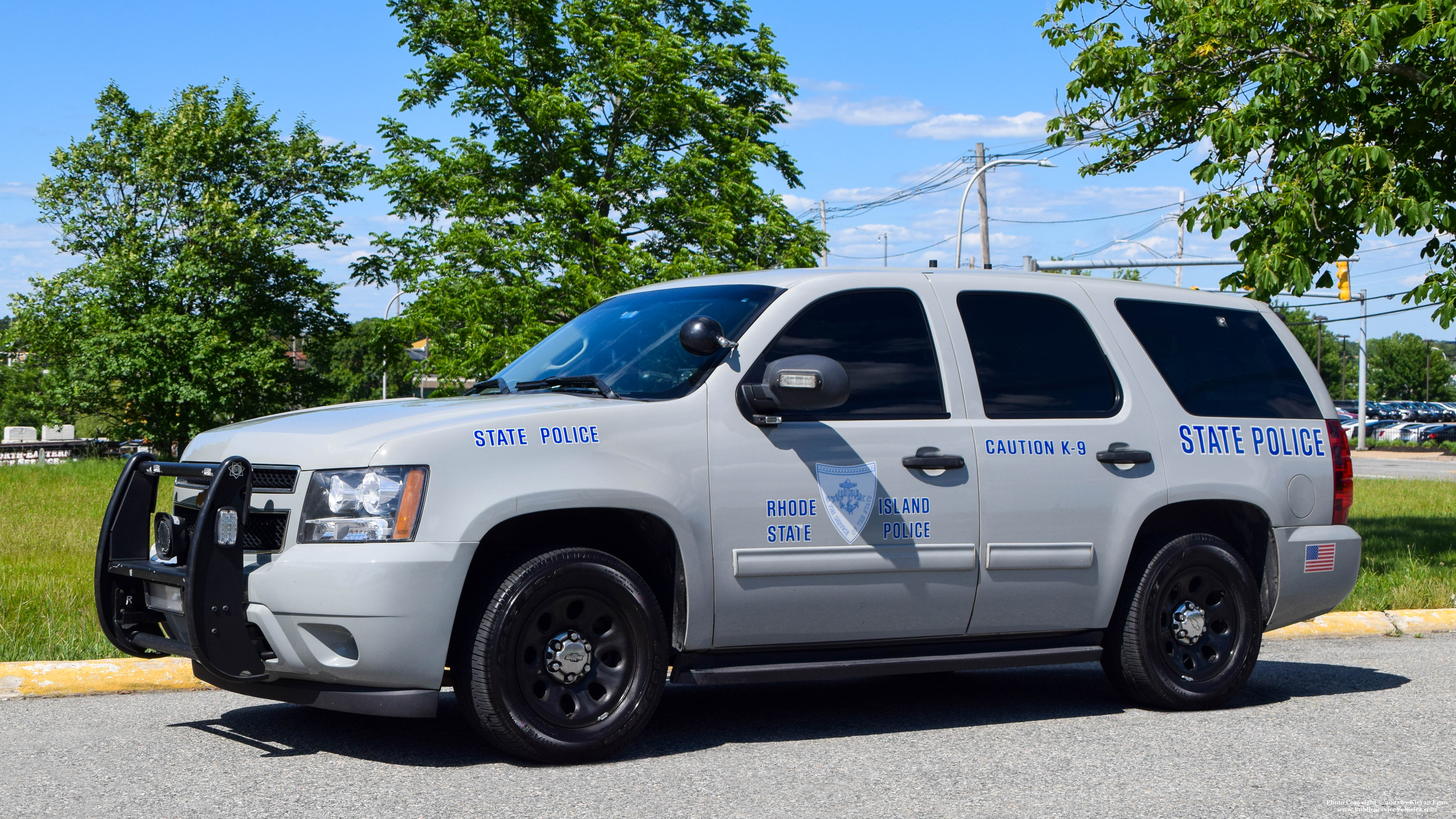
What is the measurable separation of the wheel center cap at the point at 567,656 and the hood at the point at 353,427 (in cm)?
79

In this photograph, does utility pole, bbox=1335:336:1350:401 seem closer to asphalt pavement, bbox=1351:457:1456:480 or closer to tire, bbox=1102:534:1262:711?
asphalt pavement, bbox=1351:457:1456:480

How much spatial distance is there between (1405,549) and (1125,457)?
9.34 m

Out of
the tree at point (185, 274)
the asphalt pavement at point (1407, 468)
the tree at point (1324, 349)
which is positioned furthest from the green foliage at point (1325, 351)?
the tree at point (185, 274)

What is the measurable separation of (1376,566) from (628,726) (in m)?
9.35

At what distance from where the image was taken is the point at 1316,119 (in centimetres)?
1209

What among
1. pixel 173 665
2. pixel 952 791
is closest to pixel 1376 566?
pixel 952 791

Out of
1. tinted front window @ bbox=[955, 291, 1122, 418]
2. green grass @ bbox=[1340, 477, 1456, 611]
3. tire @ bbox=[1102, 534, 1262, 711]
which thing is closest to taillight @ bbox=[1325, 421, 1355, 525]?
tire @ bbox=[1102, 534, 1262, 711]

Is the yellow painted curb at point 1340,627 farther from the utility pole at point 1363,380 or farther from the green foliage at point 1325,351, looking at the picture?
the green foliage at point 1325,351

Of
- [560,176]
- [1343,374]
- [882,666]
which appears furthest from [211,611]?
[1343,374]

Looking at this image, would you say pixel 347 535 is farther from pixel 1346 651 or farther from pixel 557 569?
pixel 1346 651

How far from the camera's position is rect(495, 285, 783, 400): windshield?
208 inches

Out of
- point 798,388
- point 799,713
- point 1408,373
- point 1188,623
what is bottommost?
point 799,713

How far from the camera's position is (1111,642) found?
20.0 feet

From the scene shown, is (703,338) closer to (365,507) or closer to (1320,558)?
(365,507)
